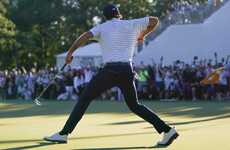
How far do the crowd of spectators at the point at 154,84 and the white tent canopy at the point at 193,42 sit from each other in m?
2.74

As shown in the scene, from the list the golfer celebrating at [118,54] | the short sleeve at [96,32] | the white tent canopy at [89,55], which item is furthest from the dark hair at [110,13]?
the white tent canopy at [89,55]

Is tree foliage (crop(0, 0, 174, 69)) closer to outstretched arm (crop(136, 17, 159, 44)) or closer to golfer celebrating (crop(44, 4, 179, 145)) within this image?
outstretched arm (crop(136, 17, 159, 44))

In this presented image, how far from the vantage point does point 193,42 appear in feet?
107

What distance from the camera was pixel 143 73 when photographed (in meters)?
25.3

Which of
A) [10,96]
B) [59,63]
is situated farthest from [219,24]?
[59,63]

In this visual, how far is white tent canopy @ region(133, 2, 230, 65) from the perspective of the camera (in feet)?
104

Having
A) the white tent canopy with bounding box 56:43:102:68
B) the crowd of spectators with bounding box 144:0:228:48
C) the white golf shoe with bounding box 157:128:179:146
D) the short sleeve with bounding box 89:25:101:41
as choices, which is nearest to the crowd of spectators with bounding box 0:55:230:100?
the crowd of spectators with bounding box 144:0:228:48

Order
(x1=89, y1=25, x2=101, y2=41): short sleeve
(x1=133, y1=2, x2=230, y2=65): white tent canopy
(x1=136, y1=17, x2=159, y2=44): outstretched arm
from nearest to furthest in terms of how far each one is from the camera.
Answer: (x1=89, y1=25, x2=101, y2=41): short sleeve, (x1=136, y1=17, x2=159, y2=44): outstretched arm, (x1=133, y1=2, x2=230, y2=65): white tent canopy

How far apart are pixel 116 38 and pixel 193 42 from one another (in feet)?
84.9

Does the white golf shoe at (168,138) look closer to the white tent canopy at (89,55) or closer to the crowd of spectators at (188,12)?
the crowd of spectators at (188,12)

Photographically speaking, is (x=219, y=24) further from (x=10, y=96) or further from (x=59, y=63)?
(x=59, y=63)

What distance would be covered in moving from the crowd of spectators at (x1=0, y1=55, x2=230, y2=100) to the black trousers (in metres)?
16.1

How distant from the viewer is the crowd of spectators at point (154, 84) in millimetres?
23734

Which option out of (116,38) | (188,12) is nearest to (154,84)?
(188,12)
